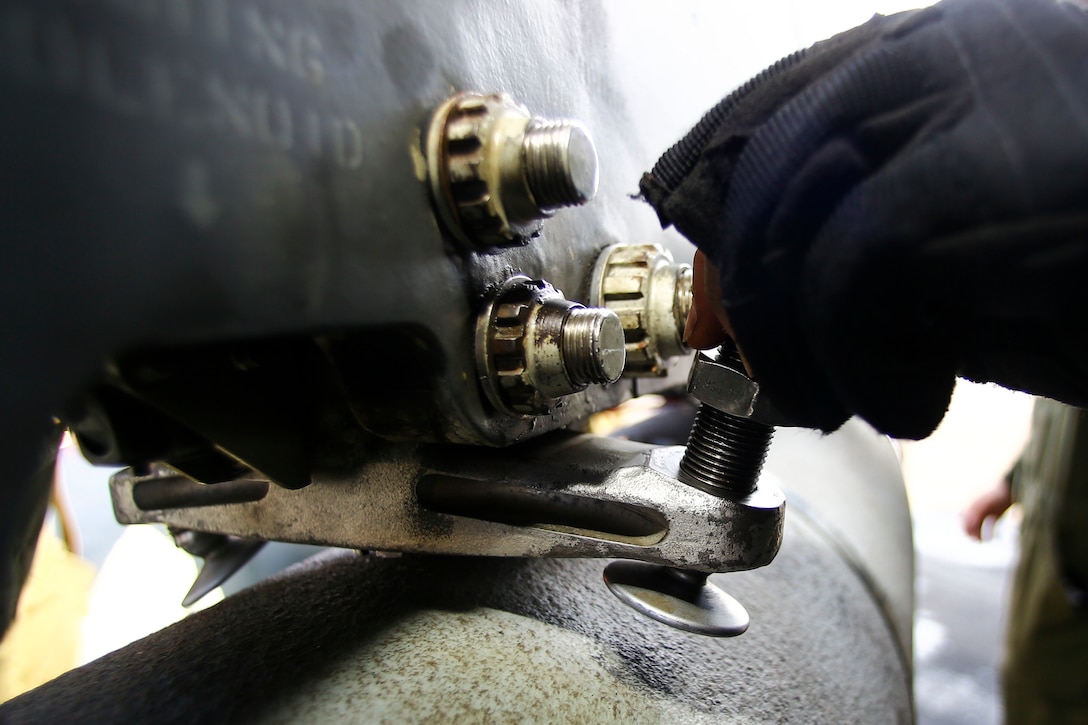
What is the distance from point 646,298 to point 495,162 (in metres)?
0.20

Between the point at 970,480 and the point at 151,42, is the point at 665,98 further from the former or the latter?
the point at 970,480

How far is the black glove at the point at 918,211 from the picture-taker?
0.24m

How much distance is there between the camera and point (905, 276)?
0.86 feet

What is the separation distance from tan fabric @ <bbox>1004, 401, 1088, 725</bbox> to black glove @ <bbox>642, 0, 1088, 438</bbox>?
4.73ft

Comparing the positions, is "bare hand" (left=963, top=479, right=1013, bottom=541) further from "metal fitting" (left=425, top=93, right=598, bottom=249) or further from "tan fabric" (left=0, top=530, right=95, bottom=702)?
"tan fabric" (left=0, top=530, right=95, bottom=702)

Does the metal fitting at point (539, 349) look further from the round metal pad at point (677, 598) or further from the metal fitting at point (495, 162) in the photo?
the round metal pad at point (677, 598)

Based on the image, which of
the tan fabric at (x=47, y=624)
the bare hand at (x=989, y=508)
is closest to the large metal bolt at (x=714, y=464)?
the tan fabric at (x=47, y=624)

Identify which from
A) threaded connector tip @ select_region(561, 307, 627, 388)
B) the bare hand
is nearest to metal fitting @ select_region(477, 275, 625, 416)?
threaded connector tip @ select_region(561, 307, 627, 388)

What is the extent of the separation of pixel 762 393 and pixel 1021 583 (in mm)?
1809

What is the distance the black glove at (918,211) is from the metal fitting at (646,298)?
16 centimetres

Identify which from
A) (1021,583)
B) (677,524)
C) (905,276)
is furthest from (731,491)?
(1021,583)

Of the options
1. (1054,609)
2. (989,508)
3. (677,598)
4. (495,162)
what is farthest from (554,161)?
(989,508)

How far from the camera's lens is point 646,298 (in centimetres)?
48

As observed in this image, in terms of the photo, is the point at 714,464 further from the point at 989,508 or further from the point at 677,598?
the point at 989,508
